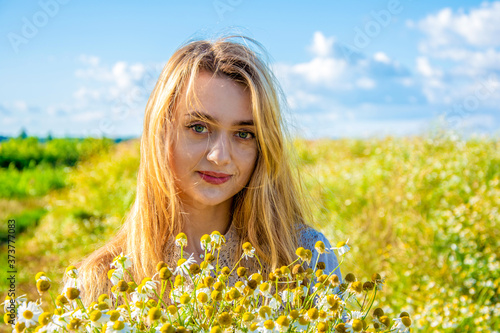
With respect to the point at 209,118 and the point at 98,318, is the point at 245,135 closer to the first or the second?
the point at 209,118

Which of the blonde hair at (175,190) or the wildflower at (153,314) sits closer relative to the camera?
the wildflower at (153,314)

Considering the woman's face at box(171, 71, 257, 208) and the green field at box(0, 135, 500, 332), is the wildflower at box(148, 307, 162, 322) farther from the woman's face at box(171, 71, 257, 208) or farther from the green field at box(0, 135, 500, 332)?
the green field at box(0, 135, 500, 332)

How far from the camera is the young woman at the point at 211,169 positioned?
160 centimetres

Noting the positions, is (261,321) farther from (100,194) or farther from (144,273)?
(100,194)

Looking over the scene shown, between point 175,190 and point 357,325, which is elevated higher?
point 175,190

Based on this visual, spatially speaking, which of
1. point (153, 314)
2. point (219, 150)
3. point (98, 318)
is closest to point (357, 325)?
point (153, 314)

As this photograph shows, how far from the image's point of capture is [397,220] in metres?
4.43

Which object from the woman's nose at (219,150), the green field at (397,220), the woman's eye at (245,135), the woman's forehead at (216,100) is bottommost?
the green field at (397,220)

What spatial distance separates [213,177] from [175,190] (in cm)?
20

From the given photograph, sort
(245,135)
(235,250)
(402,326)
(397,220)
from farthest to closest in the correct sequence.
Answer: (397,220), (235,250), (245,135), (402,326)

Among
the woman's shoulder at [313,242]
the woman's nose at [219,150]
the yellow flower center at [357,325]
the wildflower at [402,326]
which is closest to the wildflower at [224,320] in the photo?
the yellow flower center at [357,325]

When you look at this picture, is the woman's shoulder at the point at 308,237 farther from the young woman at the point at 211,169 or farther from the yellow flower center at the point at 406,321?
the yellow flower center at the point at 406,321

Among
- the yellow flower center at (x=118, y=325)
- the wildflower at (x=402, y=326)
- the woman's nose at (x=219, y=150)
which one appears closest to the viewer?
the yellow flower center at (x=118, y=325)

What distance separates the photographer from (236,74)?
5.51 feet
